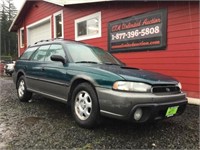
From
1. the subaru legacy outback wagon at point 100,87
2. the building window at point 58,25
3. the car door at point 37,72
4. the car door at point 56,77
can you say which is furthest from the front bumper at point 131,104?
the building window at point 58,25

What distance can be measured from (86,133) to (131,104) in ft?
3.15

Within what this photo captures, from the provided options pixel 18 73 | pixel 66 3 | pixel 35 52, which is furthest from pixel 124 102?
pixel 66 3

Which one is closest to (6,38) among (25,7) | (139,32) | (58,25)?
(25,7)

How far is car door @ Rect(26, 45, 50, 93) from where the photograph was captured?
5480 millimetres

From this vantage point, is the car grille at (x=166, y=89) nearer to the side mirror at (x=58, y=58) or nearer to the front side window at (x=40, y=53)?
the side mirror at (x=58, y=58)

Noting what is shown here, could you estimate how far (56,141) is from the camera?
360 centimetres

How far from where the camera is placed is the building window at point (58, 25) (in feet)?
41.3

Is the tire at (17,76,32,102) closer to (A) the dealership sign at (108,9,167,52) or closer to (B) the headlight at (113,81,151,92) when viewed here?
(B) the headlight at (113,81,151,92)

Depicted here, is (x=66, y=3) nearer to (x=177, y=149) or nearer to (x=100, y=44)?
(x=100, y=44)

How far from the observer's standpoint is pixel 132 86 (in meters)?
3.64

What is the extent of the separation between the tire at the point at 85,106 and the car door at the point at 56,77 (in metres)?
0.38

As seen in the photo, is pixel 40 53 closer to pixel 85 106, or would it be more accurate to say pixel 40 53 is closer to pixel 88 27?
pixel 85 106

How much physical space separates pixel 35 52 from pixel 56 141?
10.6 ft

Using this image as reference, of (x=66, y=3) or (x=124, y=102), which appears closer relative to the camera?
(x=124, y=102)
